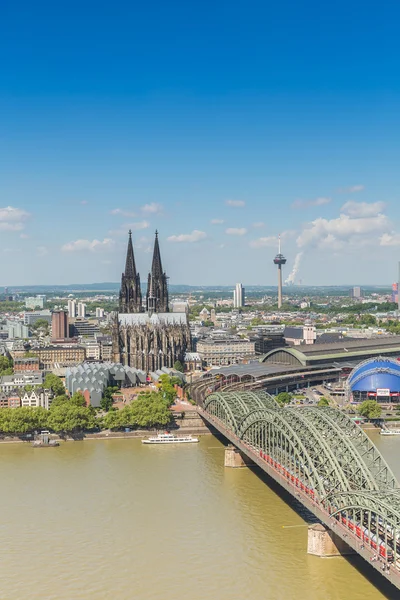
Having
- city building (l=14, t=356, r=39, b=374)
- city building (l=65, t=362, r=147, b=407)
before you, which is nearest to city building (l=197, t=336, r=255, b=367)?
city building (l=14, t=356, r=39, b=374)

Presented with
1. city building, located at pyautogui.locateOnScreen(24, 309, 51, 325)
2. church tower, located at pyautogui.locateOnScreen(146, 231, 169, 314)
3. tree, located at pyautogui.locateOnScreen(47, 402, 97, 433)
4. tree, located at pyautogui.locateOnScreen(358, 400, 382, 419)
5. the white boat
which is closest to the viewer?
the white boat

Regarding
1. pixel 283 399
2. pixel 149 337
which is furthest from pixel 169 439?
pixel 149 337

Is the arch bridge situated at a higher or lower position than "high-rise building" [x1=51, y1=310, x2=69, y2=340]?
lower

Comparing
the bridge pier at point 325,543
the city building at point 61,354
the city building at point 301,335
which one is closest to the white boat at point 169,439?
the bridge pier at point 325,543

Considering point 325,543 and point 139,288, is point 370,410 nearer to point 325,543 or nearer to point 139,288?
point 325,543

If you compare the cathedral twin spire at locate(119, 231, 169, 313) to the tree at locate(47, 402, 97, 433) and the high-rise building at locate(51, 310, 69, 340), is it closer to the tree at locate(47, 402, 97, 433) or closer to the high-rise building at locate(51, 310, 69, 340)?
the tree at locate(47, 402, 97, 433)

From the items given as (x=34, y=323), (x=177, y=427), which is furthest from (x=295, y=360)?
(x=34, y=323)

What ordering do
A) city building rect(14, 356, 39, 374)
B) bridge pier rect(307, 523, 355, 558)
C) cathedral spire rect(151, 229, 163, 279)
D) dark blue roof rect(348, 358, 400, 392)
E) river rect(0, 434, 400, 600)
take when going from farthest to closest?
cathedral spire rect(151, 229, 163, 279)
city building rect(14, 356, 39, 374)
dark blue roof rect(348, 358, 400, 392)
bridge pier rect(307, 523, 355, 558)
river rect(0, 434, 400, 600)
